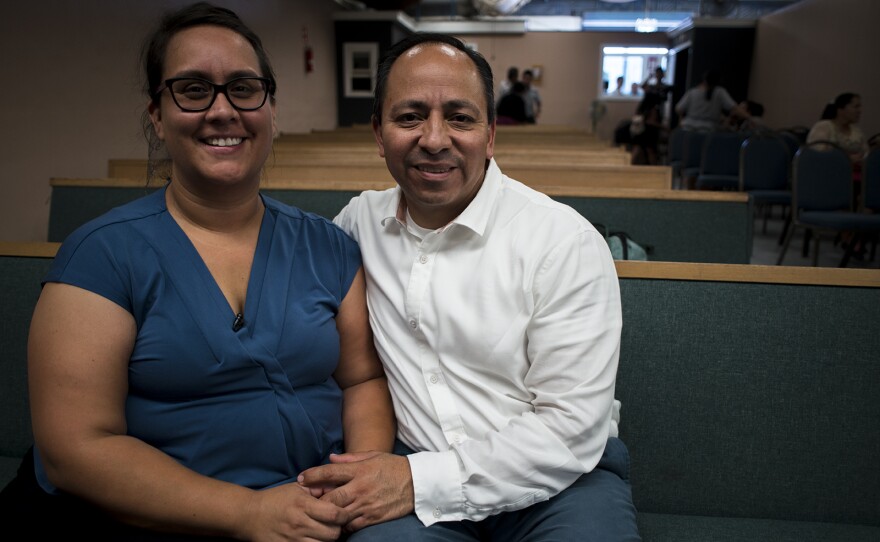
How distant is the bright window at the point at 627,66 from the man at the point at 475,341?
13748 millimetres

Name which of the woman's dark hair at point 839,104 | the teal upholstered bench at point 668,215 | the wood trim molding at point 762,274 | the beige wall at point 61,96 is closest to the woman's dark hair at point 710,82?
the woman's dark hair at point 839,104

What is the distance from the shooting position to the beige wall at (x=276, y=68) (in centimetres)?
386

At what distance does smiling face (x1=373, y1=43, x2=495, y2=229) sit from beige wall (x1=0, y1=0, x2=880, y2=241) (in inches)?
19.5

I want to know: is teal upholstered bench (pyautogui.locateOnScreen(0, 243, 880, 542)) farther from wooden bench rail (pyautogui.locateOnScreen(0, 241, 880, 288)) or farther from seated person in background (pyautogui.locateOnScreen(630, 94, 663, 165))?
seated person in background (pyautogui.locateOnScreen(630, 94, 663, 165))

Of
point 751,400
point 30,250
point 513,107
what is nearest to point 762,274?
point 751,400

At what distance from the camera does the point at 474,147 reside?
1.15m

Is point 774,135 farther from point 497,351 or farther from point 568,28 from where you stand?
point 568,28

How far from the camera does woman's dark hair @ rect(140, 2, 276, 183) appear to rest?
1076 mm

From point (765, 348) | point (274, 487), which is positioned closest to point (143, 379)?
point (274, 487)

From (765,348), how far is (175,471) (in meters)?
1.07

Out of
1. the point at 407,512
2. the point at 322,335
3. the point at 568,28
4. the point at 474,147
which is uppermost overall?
the point at 568,28

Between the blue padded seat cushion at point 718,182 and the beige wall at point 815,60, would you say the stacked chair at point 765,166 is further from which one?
the beige wall at point 815,60

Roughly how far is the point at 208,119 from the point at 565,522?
2.73 ft

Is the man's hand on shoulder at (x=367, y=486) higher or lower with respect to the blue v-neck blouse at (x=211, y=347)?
lower
